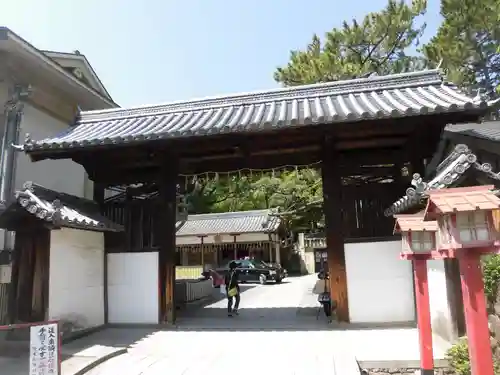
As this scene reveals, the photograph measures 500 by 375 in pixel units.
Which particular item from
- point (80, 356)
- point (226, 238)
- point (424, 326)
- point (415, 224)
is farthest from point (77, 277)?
point (226, 238)

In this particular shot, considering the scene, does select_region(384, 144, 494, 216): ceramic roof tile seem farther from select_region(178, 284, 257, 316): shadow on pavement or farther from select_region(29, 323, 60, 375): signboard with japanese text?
select_region(178, 284, 257, 316): shadow on pavement

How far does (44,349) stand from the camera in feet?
17.0

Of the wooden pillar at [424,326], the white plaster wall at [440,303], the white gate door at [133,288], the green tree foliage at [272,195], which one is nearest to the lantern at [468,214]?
the wooden pillar at [424,326]

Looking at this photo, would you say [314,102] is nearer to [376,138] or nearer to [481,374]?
[376,138]

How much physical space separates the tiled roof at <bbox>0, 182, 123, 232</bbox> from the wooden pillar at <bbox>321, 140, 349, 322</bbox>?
4981 millimetres

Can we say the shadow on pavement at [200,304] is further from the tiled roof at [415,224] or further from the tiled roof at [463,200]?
the tiled roof at [463,200]

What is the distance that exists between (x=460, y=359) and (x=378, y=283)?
335 centimetres

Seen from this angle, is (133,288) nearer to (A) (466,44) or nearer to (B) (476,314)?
(B) (476,314)

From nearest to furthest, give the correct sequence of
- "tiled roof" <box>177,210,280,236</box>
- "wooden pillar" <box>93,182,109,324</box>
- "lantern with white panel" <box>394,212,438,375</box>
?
"lantern with white panel" <box>394,212,438,375</box>
"wooden pillar" <box>93,182,109,324</box>
"tiled roof" <box>177,210,280,236</box>

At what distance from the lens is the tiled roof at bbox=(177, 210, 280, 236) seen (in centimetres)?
3472

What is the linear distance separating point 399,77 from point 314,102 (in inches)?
92.3

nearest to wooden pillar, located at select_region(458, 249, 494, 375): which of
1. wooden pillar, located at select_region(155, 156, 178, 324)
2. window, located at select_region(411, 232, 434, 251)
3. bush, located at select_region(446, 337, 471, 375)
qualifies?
window, located at select_region(411, 232, 434, 251)

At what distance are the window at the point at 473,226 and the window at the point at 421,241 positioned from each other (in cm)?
147

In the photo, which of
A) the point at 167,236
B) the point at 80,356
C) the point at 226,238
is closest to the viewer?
the point at 80,356
